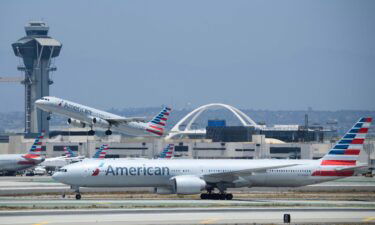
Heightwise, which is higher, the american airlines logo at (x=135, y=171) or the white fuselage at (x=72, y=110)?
the white fuselage at (x=72, y=110)

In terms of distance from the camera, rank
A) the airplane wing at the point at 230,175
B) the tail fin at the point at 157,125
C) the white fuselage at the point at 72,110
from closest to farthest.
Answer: the airplane wing at the point at 230,175, the white fuselage at the point at 72,110, the tail fin at the point at 157,125

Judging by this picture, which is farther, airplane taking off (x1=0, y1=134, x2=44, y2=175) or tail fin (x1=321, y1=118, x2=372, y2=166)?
airplane taking off (x1=0, y1=134, x2=44, y2=175)

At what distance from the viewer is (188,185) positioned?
81.6m

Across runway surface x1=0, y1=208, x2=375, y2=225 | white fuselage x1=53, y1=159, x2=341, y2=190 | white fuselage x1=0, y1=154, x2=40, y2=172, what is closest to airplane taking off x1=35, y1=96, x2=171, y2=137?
white fuselage x1=0, y1=154, x2=40, y2=172

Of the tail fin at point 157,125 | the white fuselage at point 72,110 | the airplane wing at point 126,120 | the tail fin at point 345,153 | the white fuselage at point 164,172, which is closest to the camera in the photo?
the white fuselage at point 164,172

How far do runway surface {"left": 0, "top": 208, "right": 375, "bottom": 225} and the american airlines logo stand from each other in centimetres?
1679

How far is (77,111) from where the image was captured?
13175 centimetres

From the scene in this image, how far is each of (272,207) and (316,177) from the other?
17.3 metres

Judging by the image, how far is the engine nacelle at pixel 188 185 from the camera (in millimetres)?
81625

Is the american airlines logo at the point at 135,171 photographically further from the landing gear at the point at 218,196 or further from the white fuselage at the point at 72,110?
the white fuselage at the point at 72,110

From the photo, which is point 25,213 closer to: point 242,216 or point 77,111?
point 242,216

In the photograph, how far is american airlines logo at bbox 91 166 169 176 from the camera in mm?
82375

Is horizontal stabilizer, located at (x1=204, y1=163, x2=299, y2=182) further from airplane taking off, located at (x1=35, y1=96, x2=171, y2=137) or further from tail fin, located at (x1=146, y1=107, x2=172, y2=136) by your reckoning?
tail fin, located at (x1=146, y1=107, x2=172, y2=136)

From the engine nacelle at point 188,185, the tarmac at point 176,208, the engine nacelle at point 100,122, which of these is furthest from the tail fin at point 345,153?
the engine nacelle at point 100,122
